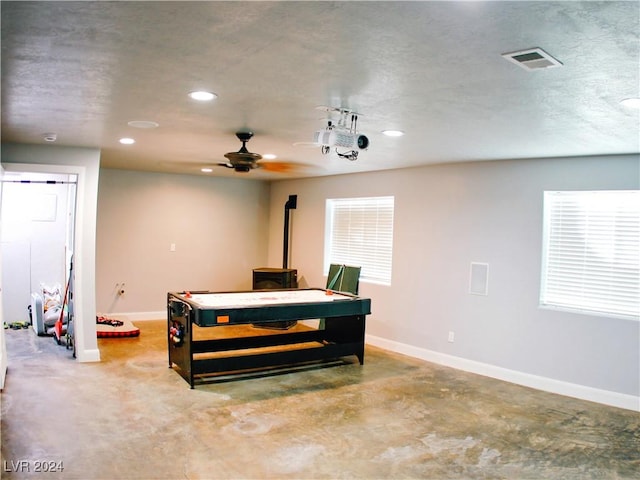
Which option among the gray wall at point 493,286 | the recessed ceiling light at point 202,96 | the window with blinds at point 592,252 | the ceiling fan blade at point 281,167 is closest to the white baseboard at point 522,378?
the gray wall at point 493,286

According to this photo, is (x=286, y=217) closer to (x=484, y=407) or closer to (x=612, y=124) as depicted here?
(x=484, y=407)

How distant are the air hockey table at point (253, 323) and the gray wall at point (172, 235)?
261 cm

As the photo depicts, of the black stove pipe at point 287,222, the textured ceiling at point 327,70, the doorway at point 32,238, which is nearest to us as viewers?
the textured ceiling at point 327,70

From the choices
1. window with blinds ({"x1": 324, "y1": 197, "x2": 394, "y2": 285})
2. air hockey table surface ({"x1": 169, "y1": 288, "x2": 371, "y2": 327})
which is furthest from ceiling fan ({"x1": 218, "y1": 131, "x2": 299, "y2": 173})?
window with blinds ({"x1": 324, "y1": 197, "x2": 394, "y2": 285})

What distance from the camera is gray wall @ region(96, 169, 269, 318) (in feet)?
24.8

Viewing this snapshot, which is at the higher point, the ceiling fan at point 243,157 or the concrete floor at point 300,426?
the ceiling fan at point 243,157

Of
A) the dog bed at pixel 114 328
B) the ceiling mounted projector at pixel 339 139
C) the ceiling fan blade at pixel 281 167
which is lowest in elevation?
the dog bed at pixel 114 328

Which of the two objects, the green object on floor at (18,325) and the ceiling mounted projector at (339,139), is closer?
the ceiling mounted projector at (339,139)

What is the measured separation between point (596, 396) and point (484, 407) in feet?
3.77

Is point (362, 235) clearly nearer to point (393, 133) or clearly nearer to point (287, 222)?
point (287, 222)

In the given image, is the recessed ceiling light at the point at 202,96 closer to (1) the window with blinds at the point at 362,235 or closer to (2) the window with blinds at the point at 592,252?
(2) the window with blinds at the point at 592,252

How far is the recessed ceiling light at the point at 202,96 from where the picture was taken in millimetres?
3008

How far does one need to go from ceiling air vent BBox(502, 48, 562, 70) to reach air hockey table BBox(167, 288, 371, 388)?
3.16 meters

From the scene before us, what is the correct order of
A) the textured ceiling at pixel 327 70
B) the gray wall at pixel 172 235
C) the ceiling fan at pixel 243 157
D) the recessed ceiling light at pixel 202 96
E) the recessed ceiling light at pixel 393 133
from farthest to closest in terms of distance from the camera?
1. the gray wall at pixel 172 235
2. the ceiling fan at pixel 243 157
3. the recessed ceiling light at pixel 393 133
4. the recessed ceiling light at pixel 202 96
5. the textured ceiling at pixel 327 70
